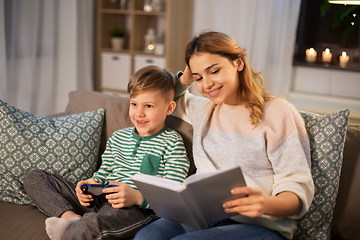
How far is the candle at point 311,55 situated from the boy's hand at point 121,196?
280cm

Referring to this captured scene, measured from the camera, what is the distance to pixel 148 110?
4.61 feet

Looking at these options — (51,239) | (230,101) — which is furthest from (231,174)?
(51,239)

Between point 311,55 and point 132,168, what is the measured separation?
269 centimetres

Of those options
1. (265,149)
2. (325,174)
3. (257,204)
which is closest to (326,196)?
(325,174)

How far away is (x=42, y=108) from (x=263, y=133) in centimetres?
272

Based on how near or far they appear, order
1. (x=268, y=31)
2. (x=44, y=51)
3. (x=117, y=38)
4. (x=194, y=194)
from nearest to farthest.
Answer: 1. (x=194, y=194)
2. (x=44, y=51)
3. (x=268, y=31)
4. (x=117, y=38)

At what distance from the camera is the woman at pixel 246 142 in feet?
3.57

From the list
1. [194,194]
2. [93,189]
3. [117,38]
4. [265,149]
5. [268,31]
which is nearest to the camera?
[194,194]

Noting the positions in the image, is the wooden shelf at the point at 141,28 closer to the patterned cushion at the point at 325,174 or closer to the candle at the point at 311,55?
the candle at the point at 311,55

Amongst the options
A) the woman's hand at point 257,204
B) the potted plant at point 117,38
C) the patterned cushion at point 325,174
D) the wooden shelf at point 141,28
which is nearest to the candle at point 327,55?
the wooden shelf at point 141,28

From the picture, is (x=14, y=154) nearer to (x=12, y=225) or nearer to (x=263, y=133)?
(x=12, y=225)

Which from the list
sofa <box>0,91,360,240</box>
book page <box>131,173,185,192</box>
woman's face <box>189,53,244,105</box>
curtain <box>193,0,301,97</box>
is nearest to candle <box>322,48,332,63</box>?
curtain <box>193,0,301,97</box>

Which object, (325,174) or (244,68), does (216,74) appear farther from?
(325,174)

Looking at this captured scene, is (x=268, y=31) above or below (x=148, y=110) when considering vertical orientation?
above
